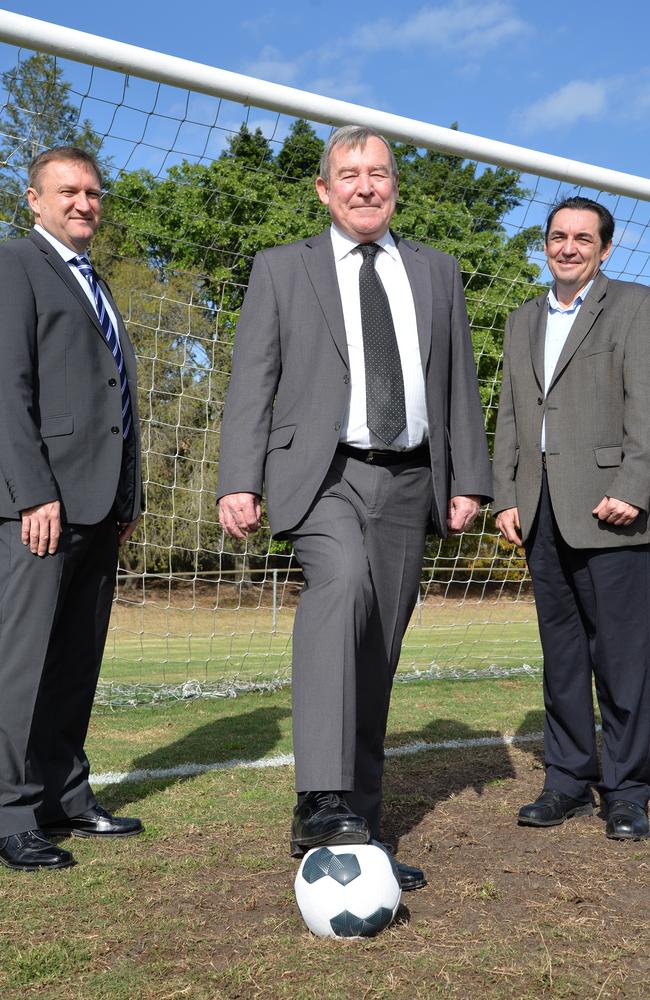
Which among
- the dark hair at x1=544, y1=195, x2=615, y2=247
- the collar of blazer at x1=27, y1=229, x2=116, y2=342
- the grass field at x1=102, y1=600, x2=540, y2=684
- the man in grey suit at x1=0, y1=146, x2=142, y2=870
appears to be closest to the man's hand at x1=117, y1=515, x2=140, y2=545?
the man in grey suit at x1=0, y1=146, x2=142, y2=870

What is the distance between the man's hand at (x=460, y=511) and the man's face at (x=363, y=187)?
39.6 inches

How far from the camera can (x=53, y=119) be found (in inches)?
261

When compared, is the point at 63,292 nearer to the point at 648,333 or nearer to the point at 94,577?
the point at 94,577

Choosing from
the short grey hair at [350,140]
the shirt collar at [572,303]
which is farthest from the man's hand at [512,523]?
the short grey hair at [350,140]

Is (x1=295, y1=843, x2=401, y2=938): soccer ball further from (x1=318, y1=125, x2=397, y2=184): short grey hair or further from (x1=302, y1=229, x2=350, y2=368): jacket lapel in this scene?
(x1=318, y1=125, x2=397, y2=184): short grey hair

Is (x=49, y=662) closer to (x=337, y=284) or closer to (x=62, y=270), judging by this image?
(x=62, y=270)

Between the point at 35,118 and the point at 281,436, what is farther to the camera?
the point at 35,118

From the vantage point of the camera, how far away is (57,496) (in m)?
3.74

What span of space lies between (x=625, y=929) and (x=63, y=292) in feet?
9.33

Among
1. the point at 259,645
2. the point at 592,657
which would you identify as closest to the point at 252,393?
the point at 592,657

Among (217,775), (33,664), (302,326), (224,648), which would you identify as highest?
(302,326)

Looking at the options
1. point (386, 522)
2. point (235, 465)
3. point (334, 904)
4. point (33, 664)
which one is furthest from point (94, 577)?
point (334, 904)

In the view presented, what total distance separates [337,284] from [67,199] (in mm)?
1161

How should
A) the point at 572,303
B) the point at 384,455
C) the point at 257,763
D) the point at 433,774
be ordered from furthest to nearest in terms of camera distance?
the point at 257,763, the point at 433,774, the point at 572,303, the point at 384,455
